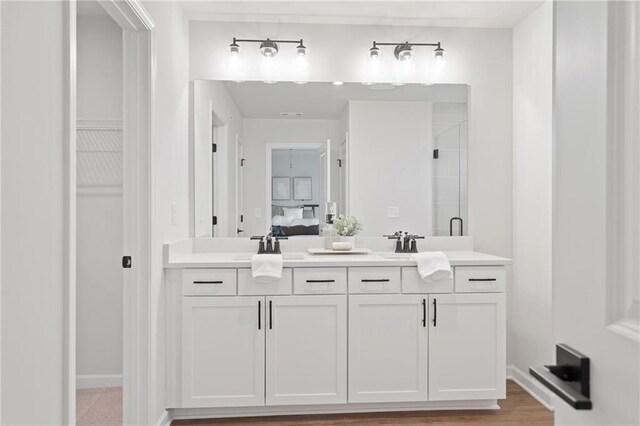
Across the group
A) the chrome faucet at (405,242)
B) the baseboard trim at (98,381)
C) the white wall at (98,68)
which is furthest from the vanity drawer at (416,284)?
the white wall at (98,68)

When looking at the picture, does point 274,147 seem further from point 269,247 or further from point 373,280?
point 373,280

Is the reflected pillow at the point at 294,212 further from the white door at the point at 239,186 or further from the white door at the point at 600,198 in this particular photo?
the white door at the point at 600,198

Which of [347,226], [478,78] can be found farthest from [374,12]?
[347,226]

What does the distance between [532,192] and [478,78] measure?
93 centimetres

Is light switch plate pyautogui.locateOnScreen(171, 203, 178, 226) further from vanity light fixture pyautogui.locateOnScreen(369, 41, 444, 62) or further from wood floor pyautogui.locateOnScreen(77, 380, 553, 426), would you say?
vanity light fixture pyautogui.locateOnScreen(369, 41, 444, 62)

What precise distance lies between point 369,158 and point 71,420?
2491 mm

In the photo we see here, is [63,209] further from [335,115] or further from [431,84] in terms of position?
[431,84]

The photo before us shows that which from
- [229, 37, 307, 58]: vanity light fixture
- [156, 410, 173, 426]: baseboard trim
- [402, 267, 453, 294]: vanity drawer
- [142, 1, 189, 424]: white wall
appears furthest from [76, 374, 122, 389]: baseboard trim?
[229, 37, 307, 58]: vanity light fixture

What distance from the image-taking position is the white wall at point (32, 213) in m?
1.04

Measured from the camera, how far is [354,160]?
3.32m

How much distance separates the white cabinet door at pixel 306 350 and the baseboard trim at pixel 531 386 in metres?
1.29

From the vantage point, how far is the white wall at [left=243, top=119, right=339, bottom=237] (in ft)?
10.9

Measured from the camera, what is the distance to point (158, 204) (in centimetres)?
239

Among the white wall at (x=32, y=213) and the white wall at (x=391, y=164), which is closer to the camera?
the white wall at (x=32, y=213)
